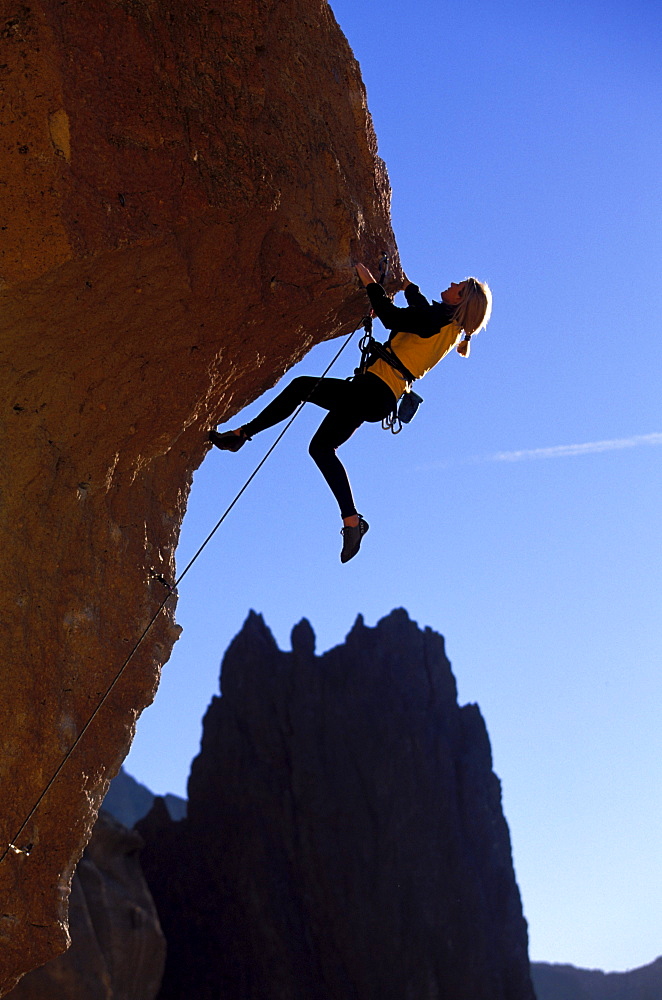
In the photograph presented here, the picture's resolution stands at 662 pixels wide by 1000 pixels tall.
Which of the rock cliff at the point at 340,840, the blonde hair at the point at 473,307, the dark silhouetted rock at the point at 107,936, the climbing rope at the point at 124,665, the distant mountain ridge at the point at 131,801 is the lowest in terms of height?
the climbing rope at the point at 124,665

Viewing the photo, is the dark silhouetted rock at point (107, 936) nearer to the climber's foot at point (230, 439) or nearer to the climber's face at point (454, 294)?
the climber's foot at point (230, 439)

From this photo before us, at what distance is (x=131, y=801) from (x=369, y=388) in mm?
62345

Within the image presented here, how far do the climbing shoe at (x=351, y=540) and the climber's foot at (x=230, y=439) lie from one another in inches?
30.4

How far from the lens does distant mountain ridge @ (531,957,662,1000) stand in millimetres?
50438

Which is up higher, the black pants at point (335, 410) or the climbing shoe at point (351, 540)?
the black pants at point (335, 410)

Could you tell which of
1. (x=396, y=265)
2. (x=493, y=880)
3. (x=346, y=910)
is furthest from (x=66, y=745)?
(x=493, y=880)

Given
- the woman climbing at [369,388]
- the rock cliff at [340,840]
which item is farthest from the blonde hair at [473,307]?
the rock cliff at [340,840]

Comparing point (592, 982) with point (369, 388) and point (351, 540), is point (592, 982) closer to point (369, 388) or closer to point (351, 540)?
point (351, 540)

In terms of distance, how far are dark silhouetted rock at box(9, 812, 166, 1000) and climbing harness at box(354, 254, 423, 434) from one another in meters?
15.3

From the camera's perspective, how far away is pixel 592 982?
5238 cm

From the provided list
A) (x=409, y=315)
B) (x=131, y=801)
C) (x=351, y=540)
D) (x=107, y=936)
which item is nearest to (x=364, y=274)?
(x=409, y=315)

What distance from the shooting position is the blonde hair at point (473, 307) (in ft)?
16.4

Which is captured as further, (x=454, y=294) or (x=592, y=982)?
(x=592, y=982)

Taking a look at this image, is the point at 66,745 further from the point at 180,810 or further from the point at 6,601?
the point at 180,810
